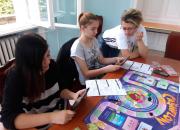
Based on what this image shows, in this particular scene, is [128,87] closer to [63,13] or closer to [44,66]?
[44,66]

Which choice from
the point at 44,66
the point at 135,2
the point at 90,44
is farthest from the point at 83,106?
the point at 135,2

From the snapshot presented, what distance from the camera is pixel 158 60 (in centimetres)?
168

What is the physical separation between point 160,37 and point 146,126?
8.09 feet

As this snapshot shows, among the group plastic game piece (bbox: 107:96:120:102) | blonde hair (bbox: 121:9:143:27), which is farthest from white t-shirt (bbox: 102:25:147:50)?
plastic game piece (bbox: 107:96:120:102)

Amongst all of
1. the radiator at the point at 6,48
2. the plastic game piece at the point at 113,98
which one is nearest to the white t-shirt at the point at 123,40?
the plastic game piece at the point at 113,98

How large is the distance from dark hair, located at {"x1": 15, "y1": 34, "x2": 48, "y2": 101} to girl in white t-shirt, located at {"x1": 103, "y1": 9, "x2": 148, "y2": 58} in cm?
100

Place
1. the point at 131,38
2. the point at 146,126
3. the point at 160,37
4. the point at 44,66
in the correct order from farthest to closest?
1. the point at 160,37
2. the point at 131,38
3. the point at 44,66
4. the point at 146,126

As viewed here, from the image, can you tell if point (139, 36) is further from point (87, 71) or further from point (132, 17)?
point (87, 71)

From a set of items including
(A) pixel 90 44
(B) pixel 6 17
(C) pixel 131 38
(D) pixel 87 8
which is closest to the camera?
(A) pixel 90 44

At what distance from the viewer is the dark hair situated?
85cm

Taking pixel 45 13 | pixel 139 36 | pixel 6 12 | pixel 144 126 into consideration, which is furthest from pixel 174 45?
pixel 6 12

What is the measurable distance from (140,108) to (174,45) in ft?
3.97

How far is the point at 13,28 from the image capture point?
2.57 metres

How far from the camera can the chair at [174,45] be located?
1.89 metres
